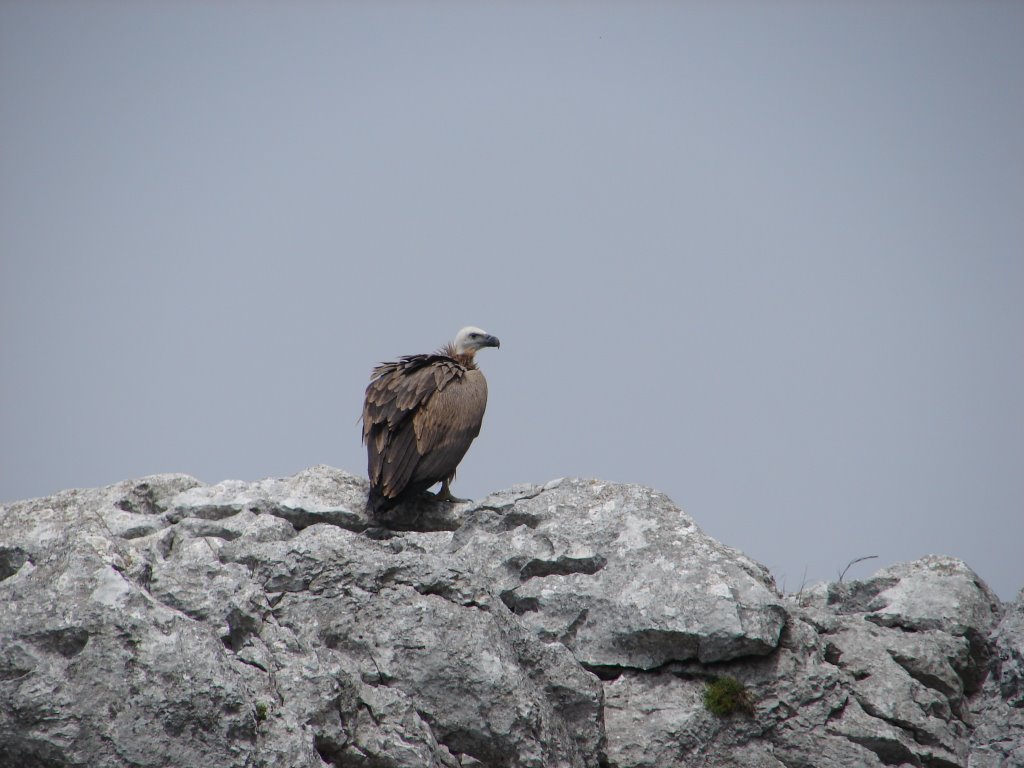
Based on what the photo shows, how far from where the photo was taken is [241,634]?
590cm

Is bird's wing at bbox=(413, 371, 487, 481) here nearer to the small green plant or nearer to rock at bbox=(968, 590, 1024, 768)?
the small green plant

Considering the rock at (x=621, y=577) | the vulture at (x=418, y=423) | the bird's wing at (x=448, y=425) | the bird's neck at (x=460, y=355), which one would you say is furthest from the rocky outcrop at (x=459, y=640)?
the bird's neck at (x=460, y=355)

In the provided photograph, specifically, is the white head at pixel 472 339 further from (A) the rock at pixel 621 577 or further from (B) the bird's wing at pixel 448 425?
(A) the rock at pixel 621 577

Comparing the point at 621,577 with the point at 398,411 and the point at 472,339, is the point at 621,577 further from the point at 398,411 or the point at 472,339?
the point at 472,339

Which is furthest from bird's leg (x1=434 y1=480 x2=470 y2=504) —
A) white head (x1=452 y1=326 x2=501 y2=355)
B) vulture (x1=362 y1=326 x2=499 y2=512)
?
white head (x1=452 y1=326 x2=501 y2=355)

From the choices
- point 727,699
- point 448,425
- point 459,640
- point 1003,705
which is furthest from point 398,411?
point 1003,705

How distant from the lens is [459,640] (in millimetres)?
6203

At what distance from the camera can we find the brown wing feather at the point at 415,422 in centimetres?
959

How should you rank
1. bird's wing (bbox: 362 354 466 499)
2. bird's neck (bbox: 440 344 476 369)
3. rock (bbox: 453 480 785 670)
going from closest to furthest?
rock (bbox: 453 480 785 670), bird's wing (bbox: 362 354 466 499), bird's neck (bbox: 440 344 476 369)

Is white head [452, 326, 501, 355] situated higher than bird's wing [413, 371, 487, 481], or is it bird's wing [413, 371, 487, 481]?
white head [452, 326, 501, 355]

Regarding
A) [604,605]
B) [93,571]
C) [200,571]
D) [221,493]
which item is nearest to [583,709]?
[604,605]

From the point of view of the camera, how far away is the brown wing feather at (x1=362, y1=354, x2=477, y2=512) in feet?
31.5

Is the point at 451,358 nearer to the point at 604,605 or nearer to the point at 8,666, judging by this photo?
the point at 604,605

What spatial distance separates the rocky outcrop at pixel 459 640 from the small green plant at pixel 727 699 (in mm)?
60
